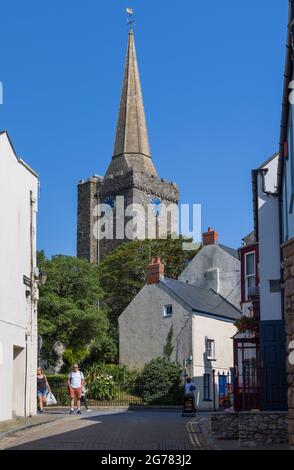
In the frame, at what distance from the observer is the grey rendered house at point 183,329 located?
41.5 meters

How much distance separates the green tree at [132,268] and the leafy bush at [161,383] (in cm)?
1967

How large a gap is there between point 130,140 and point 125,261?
52632mm

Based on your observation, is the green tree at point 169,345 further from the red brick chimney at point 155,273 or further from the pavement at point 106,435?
the pavement at point 106,435

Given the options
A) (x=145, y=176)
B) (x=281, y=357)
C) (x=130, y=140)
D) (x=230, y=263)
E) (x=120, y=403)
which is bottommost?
(x=120, y=403)

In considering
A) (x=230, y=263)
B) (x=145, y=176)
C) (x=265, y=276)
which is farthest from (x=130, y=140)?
(x=265, y=276)

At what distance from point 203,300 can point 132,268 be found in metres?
18.2

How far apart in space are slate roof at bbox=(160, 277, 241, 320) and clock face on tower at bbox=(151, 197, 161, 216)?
54.2 meters

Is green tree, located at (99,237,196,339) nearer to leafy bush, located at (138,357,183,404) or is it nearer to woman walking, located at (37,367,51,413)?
leafy bush, located at (138,357,183,404)

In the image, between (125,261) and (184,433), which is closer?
(184,433)

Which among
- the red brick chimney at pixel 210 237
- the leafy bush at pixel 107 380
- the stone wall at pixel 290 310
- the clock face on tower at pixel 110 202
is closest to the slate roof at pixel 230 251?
the red brick chimney at pixel 210 237

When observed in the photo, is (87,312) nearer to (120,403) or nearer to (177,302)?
→ (177,302)

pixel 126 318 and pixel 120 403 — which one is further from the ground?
pixel 126 318

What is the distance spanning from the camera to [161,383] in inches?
1526

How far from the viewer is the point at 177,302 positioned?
42750mm
